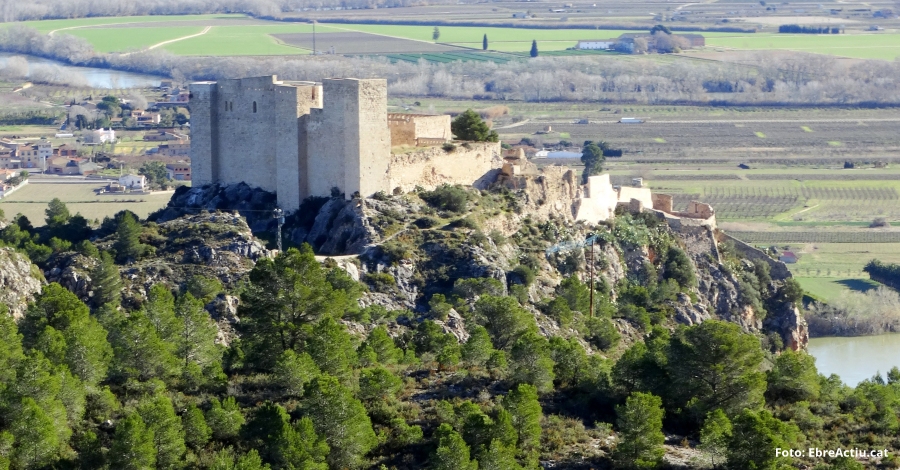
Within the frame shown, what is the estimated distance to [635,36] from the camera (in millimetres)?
144125

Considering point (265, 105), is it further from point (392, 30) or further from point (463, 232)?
point (392, 30)

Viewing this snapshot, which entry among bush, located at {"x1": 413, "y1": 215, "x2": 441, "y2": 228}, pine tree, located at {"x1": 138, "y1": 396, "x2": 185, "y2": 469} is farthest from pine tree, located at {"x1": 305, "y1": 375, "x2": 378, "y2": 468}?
bush, located at {"x1": 413, "y1": 215, "x2": 441, "y2": 228}

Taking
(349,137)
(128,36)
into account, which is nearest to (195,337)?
(349,137)

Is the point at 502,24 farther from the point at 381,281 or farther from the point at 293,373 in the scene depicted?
the point at 293,373

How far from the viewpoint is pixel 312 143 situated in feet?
135

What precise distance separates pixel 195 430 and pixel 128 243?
550 inches

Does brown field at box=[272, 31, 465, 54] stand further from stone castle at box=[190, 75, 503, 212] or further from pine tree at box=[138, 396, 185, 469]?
pine tree at box=[138, 396, 185, 469]

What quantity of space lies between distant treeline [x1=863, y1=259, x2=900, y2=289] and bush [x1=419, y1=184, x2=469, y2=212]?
2519 cm

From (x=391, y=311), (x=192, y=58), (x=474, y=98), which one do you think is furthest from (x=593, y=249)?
(x=192, y=58)

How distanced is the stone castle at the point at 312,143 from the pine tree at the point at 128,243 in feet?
12.7

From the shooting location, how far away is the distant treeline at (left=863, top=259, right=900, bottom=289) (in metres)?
62.9

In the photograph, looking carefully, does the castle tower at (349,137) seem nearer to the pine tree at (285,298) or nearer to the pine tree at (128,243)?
the pine tree at (128,243)

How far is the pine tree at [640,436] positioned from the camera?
26625 mm

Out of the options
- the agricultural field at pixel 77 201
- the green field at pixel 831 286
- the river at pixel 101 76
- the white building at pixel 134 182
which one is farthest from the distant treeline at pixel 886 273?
the river at pixel 101 76
